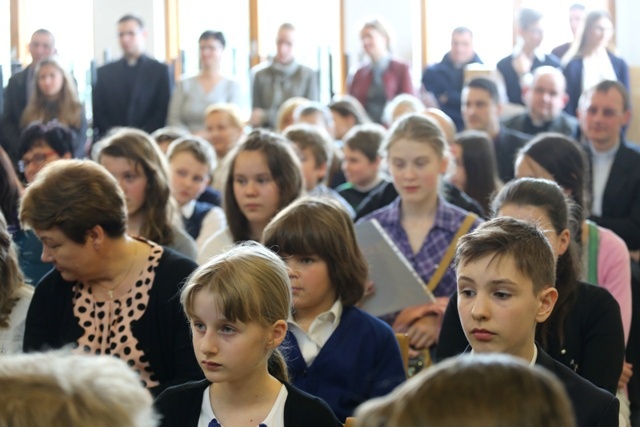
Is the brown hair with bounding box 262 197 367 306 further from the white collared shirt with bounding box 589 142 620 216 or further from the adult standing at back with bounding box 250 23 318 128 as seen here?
the adult standing at back with bounding box 250 23 318 128

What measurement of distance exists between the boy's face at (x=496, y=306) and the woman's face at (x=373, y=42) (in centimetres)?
705

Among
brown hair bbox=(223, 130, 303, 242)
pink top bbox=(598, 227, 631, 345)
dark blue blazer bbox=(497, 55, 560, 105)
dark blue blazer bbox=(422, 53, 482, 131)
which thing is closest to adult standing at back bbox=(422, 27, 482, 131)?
dark blue blazer bbox=(422, 53, 482, 131)

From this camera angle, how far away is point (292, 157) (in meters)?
4.07

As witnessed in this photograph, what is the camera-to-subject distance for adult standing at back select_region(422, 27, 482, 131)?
31.9 feet

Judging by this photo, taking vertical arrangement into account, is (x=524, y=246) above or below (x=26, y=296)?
above

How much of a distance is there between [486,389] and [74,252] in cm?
208

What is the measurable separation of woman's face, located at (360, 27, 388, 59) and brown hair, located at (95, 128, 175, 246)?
538cm

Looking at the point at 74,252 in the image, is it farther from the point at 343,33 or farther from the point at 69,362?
the point at 343,33

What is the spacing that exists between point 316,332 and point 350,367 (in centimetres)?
16

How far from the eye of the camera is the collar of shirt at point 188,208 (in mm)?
4949

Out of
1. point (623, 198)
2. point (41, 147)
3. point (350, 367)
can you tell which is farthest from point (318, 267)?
point (623, 198)

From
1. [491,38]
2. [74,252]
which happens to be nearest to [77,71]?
[491,38]

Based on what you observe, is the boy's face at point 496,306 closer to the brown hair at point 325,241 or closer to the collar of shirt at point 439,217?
the brown hair at point 325,241

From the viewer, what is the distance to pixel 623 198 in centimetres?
512
